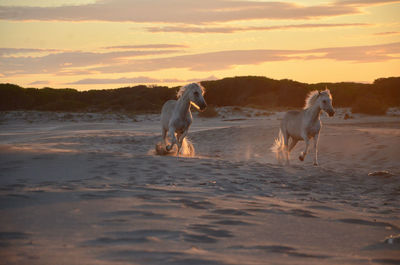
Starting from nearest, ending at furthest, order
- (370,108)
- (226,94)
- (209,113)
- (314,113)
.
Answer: (314,113) → (370,108) → (209,113) → (226,94)

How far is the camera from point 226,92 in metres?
71.6

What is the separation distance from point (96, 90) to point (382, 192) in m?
70.7

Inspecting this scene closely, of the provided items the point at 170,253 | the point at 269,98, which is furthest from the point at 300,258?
the point at 269,98

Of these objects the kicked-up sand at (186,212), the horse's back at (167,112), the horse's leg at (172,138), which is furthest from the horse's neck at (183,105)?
the kicked-up sand at (186,212)

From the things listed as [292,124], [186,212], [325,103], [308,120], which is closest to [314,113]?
[308,120]

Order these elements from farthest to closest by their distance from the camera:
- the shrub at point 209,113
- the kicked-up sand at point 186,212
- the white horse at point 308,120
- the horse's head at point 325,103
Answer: the shrub at point 209,113 < the white horse at point 308,120 < the horse's head at point 325,103 < the kicked-up sand at point 186,212

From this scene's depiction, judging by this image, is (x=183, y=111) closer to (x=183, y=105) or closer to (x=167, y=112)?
(x=183, y=105)

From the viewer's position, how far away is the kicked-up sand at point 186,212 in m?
3.60

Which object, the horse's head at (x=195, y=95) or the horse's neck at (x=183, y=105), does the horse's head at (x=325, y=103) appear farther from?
the horse's neck at (x=183, y=105)

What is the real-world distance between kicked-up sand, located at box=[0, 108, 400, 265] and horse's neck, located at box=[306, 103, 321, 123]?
2395 millimetres

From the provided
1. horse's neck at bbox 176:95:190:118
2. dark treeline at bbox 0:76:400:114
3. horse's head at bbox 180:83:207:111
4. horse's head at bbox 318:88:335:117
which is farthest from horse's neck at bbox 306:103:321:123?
dark treeline at bbox 0:76:400:114

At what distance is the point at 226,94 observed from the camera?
71125 mm

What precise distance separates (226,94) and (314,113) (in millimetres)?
58967

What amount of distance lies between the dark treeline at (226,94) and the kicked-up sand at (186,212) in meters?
49.8
